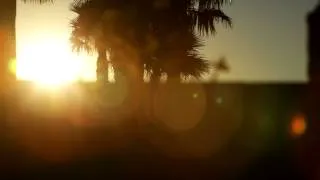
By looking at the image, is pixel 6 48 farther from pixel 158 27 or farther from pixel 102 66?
pixel 158 27

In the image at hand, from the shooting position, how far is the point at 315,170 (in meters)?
10.8

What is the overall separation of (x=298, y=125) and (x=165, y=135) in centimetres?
263

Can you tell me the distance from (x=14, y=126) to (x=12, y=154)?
7.00ft

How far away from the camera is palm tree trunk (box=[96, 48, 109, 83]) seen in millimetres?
16266

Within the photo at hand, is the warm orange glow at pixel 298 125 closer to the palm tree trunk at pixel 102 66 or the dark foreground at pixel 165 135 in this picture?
the dark foreground at pixel 165 135

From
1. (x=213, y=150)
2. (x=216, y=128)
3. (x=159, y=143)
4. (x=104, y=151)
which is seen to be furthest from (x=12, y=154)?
(x=216, y=128)

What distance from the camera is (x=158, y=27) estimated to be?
50.5 feet

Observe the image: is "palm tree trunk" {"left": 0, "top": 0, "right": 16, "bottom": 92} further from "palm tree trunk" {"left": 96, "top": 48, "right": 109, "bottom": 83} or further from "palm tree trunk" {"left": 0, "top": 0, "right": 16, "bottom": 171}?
"palm tree trunk" {"left": 96, "top": 48, "right": 109, "bottom": 83}

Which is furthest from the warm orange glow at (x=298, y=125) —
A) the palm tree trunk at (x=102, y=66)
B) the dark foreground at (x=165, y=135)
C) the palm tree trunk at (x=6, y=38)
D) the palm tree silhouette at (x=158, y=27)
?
the palm tree trunk at (x=6, y=38)

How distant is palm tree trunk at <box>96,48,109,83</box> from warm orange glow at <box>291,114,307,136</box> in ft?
14.9

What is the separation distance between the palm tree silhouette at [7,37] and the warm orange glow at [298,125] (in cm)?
572

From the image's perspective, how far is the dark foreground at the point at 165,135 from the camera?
11.3 m

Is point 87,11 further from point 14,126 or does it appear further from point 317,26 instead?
point 317,26

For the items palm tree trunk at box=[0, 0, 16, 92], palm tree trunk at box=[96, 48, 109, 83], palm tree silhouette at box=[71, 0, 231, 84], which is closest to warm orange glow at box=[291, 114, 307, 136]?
palm tree silhouette at box=[71, 0, 231, 84]
